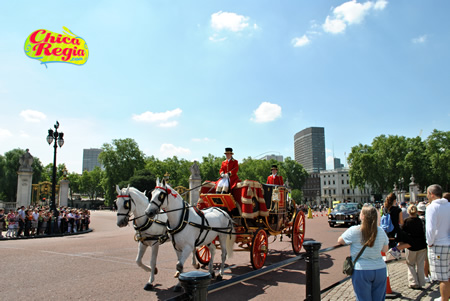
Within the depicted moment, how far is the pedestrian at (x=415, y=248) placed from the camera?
601cm

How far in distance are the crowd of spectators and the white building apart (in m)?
111

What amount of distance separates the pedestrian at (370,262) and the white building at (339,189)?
400 feet

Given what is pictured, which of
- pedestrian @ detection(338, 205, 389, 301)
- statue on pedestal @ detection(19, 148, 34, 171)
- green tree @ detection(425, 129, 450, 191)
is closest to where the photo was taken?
pedestrian @ detection(338, 205, 389, 301)

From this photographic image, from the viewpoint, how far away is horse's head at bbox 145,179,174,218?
593cm

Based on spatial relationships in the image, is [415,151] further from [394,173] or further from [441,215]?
[441,215]

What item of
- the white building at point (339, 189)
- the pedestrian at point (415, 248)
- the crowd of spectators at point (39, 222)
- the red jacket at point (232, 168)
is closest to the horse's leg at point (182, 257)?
the red jacket at point (232, 168)

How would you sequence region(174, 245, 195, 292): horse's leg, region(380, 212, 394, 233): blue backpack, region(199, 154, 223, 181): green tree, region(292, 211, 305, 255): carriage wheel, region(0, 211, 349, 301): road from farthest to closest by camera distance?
region(199, 154, 223, 181): green tree, region(292, 211, 305, 255): carriage wheel, region(380, 212, 394, 233): blue backpack, region(0, 211, 349, 301): road, region(174, 245, 195, 292): horse's leg

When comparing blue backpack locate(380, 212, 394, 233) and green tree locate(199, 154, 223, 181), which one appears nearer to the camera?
blue backpack locate(380, 212, 394, 233)

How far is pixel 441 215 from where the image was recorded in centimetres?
474

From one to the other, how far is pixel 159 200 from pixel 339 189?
124m

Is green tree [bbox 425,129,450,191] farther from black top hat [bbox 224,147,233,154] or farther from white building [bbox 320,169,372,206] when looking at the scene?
white building [bbox 320,169,372,206]

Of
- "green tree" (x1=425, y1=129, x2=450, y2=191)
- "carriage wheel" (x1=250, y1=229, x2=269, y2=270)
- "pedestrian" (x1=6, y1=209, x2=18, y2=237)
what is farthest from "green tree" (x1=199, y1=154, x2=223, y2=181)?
"carriage wheel" (x1=250, y1=229, x2=269, y2=270)

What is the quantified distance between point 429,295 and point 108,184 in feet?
208

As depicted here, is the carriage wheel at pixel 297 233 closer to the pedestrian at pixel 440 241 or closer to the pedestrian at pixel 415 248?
the pedestrian at pixel 415 248
